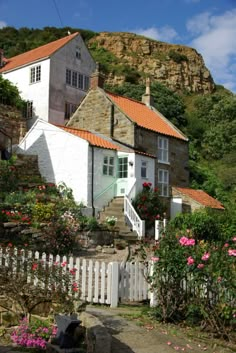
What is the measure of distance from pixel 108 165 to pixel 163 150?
224 inches

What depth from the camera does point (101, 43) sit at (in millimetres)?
86750

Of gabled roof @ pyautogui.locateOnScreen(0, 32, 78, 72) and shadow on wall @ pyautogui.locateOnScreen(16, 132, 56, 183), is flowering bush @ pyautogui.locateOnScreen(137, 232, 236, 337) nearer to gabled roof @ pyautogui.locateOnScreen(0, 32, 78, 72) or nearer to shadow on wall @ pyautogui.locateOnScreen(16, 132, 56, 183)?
shadow on wall @ pyautogui.locateOnScreen(16, 132, 56, 183)

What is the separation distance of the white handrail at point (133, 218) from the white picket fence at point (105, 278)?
10049mm

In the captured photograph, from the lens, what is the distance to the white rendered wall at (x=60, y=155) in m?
22.7

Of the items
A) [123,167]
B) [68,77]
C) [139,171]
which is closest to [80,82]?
[68,77]

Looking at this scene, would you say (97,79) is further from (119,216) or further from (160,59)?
(160,59)

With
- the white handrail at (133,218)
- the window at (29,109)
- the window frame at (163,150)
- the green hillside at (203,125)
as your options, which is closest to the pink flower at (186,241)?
the white handrail at (133,218)

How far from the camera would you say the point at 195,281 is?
24.2 ft

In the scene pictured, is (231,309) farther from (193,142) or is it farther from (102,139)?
(193,142)

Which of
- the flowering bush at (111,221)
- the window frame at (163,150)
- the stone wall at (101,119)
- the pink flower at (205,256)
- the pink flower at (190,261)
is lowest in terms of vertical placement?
the pink flower at (190,261)

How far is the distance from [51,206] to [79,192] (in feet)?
15.4

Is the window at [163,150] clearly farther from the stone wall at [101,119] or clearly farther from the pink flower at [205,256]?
the pink flower at [205,256]

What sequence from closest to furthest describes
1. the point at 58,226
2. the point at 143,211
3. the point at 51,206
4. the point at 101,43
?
1. the point at 58,226
2. the point at 51,206
3. the point at 143,211
4. the point at 101,43

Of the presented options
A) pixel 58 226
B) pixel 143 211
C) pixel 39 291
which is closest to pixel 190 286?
pixel 39 291
